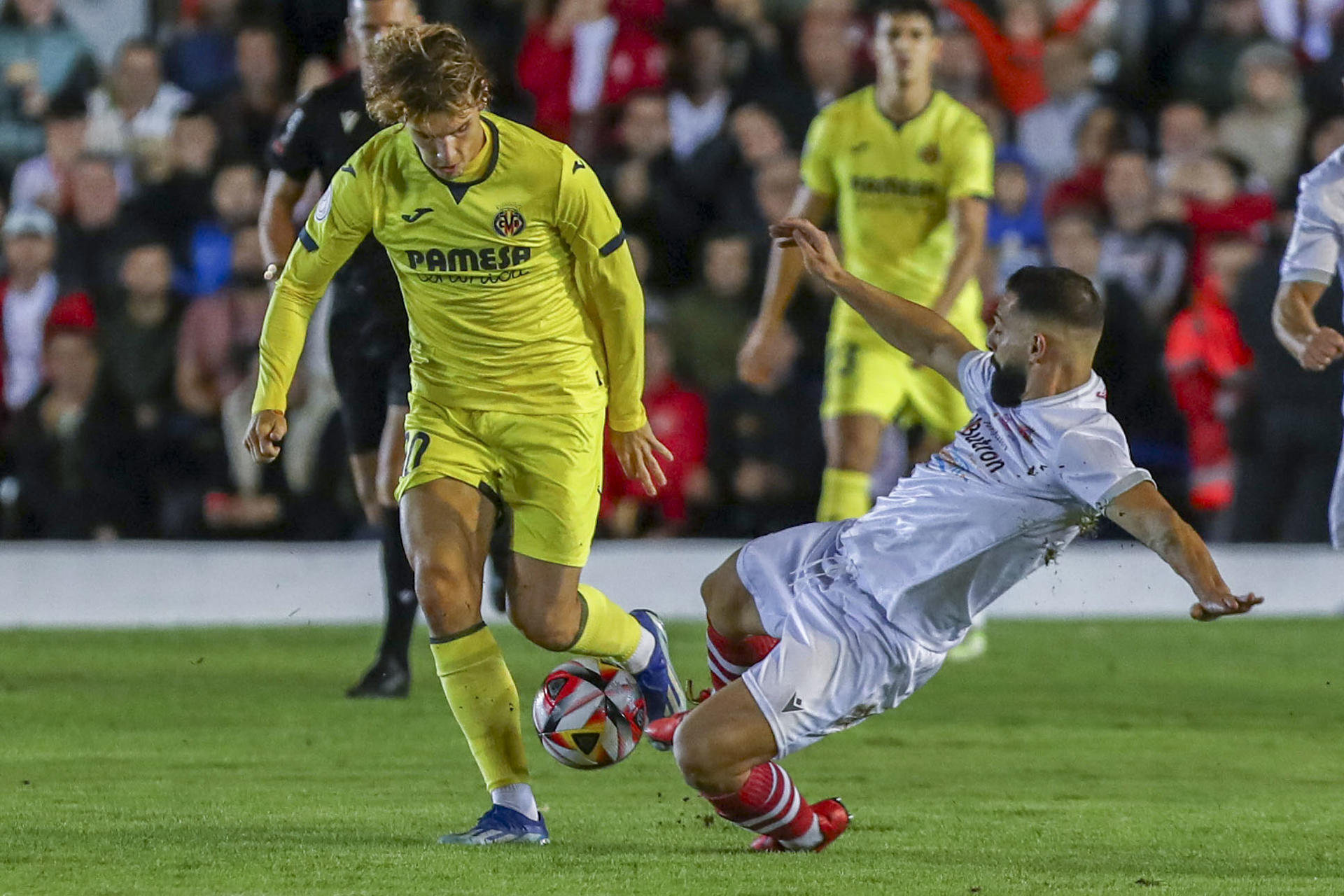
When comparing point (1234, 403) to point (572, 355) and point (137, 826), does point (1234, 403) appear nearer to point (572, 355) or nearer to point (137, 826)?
point (572, 355)

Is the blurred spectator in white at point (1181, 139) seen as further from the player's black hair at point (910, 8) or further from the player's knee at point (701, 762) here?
the player's knee at point (701, 762)

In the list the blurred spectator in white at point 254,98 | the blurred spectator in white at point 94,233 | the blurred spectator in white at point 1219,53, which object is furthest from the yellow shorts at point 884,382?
the blurred spectator in white at point 254,98

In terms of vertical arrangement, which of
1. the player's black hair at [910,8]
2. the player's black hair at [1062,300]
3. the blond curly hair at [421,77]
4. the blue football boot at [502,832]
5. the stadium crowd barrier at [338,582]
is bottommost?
the stadium crowd barrier at [338,582]

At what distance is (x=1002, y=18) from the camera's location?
550 inches

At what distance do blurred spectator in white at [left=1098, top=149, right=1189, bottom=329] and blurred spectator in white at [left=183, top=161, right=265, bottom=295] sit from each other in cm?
509

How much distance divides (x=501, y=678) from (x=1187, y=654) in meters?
5.43

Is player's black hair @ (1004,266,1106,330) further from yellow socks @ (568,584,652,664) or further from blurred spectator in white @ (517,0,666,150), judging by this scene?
blurred spectator in white @ (517,0,666,150)

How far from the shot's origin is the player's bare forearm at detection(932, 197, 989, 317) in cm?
900

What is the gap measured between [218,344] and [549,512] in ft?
22.7

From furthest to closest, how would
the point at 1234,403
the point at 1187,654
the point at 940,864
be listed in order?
the point at 1234,403, the point at 1187,654, the point at 940,864

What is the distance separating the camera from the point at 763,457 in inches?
485

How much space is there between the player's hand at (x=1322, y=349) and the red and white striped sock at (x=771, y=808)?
87.2 inches

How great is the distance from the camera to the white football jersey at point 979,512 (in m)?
4.98

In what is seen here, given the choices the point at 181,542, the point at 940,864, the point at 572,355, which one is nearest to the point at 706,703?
the point at 940,864
